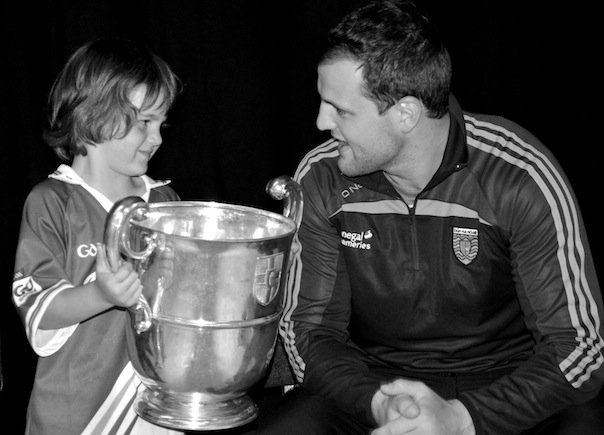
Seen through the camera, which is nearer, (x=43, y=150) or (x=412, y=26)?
(x=412, y=26)

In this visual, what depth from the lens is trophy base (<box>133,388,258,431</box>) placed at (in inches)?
62.6

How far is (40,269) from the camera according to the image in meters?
1.80

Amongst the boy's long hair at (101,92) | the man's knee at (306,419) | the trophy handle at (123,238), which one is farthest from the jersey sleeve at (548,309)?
the boy's long hair at (101,92)

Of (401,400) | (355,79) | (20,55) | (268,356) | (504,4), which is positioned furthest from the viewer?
(504,4)

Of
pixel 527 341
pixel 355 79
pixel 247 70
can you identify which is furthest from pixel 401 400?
pixel 247 70

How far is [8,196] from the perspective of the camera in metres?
2.27

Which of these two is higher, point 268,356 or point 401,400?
point 268,356

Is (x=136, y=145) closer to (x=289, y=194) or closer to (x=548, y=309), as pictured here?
(x=289, y=194)

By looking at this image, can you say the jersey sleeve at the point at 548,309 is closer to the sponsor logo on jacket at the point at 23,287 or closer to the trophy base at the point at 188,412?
the trophy base at the point at 188,412

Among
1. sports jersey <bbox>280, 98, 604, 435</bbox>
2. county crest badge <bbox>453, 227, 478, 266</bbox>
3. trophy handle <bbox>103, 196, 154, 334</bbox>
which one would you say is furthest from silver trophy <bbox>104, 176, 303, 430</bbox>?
county crest badge <bbox>453, 227, 478, 266</bbox>

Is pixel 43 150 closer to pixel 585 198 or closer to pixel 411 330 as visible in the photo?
pixel 411 330

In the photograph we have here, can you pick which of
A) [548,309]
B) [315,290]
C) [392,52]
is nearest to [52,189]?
[315,290]

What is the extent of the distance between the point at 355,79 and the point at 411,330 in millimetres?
547

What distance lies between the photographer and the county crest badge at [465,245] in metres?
2.00
